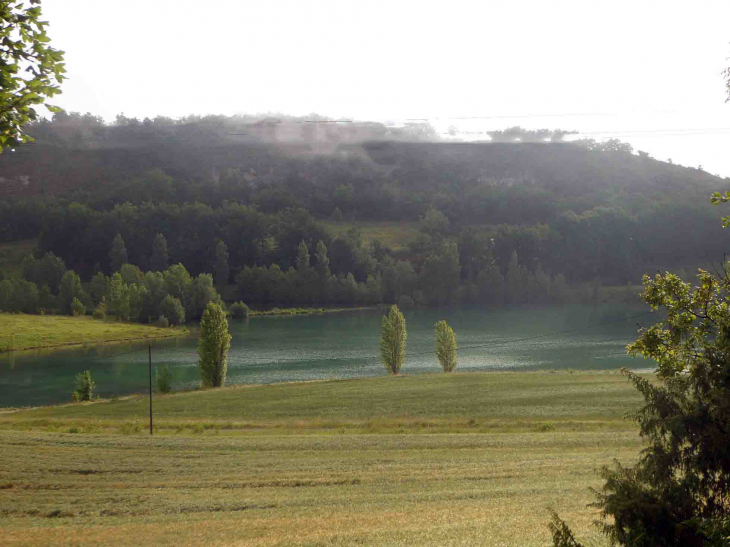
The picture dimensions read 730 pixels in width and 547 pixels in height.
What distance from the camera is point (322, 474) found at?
19766 mm

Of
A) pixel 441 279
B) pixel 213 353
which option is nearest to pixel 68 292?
pixel 441 279

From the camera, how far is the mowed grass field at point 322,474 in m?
13.9

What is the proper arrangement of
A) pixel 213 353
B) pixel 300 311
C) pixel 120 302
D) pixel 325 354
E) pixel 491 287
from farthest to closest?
1. pixel 491 287
2. pixel 300 311
3. pixel 120 302
4. pixel 325 354
5. pixel 213 353

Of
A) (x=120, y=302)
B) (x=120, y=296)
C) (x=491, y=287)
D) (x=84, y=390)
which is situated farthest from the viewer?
(x=491, y=287)

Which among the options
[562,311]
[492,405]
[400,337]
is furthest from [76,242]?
[492,405]

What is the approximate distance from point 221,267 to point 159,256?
15.6 m

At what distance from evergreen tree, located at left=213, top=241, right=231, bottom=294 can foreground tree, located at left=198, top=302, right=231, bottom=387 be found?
326 feet

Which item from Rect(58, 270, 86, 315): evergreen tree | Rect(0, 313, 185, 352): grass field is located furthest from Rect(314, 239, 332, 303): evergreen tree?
Rect(58, 270, 86, 315): evergreen tree

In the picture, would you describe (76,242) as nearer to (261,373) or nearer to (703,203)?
(261,373)

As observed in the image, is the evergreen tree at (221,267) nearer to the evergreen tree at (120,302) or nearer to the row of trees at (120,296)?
the row of trees at (120,296)

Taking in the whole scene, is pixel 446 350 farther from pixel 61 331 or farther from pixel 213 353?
pixel 61 331

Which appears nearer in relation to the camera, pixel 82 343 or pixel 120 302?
pixel 82 343

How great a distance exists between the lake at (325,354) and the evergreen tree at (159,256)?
5421cm

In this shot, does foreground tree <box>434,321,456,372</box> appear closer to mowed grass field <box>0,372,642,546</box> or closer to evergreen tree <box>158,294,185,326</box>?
mowed grass field <box>0,372,642,546</box>
